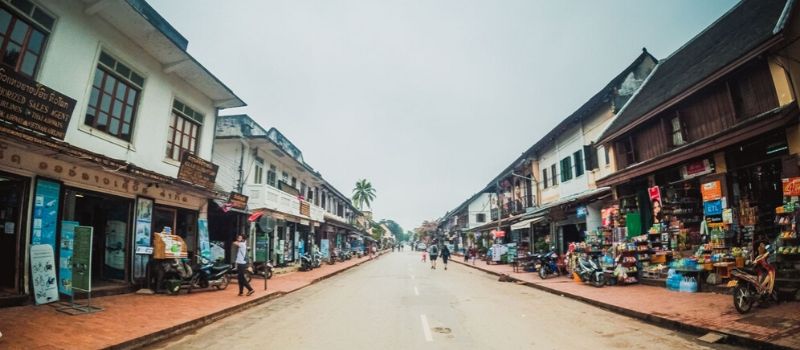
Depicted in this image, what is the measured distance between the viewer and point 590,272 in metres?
14.4

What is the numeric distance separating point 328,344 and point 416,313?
336cm

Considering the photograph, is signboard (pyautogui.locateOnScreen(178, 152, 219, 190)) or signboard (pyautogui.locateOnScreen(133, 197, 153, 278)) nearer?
signboard (pyautogui.locateOnScreen(133, 197, 153, 278))

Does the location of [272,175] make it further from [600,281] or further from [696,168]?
[696,168]

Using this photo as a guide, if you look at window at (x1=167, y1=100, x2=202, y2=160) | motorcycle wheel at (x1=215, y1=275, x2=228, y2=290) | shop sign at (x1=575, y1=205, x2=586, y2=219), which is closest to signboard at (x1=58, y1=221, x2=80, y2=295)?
window at (x1=167, y1=100, x2=202, y2=160)

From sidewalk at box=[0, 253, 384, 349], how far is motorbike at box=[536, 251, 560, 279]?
1230cm

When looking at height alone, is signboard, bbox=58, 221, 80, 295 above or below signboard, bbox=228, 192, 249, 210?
below

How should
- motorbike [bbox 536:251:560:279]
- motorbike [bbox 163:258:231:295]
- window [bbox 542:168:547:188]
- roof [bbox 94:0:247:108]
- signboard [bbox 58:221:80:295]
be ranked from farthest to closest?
window [bbox 542:168:547:188] → motorbike [bbox 536:251:560:279] → motorbike [bbox 163:258:231:295] → roof [bbox 94:0:247:108] → signboard [bbox 58:221:80:295]

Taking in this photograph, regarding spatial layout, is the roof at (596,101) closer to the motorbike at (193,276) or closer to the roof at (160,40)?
the roof at (160,40)

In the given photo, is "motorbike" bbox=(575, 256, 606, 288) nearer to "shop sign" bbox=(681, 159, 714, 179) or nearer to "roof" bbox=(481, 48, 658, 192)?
"shop sign" bbox=(681, 159, 714, 179)

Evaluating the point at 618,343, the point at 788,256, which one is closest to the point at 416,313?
the point at 618,343

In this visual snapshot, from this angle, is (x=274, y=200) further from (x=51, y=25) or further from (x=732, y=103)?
(x=732, y=103)

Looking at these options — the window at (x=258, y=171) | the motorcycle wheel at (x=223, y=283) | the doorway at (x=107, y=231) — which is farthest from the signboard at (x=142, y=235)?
the window at (x=258, y=171)

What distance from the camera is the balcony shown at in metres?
19.5

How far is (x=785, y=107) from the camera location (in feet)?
29.8
